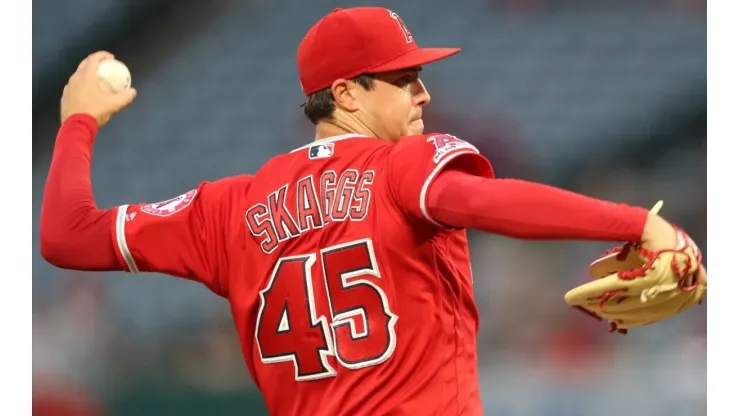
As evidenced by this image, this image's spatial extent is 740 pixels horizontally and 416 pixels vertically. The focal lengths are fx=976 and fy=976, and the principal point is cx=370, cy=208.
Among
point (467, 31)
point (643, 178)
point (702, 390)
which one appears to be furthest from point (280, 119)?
point (702, 390)

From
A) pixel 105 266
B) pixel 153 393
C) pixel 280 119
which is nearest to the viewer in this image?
pixel 105 266

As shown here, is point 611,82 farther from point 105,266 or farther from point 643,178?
point 105,266

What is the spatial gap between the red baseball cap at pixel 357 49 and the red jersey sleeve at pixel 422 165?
0.68ft

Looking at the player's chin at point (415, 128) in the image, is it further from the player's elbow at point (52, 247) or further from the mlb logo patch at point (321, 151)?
the player's elbow at point (52, 247)

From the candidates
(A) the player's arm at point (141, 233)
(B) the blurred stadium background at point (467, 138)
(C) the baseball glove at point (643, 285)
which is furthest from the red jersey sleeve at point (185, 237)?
(B) the blurred stadium background at point (467, 138)

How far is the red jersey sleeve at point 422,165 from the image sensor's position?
1.30 metres

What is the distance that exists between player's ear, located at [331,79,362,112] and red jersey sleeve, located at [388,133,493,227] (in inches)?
8.2

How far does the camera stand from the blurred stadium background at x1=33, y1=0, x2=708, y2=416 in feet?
10.8

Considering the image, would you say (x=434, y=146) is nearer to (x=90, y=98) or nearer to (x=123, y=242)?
(x=123, y=242)

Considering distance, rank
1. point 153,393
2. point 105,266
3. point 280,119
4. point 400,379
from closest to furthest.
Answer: point 400,379, point 105,266, point 153,393, point 280,119

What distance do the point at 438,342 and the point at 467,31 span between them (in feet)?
7.98

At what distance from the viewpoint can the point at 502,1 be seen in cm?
372

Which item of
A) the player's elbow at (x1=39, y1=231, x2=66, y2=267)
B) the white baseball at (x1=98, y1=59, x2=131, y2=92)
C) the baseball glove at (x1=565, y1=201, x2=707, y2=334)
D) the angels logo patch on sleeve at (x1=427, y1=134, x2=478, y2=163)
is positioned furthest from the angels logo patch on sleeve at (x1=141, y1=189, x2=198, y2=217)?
the baseball glove at (x1=565, y1=201, x2=707, y2=334)

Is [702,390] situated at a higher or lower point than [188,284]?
lower
